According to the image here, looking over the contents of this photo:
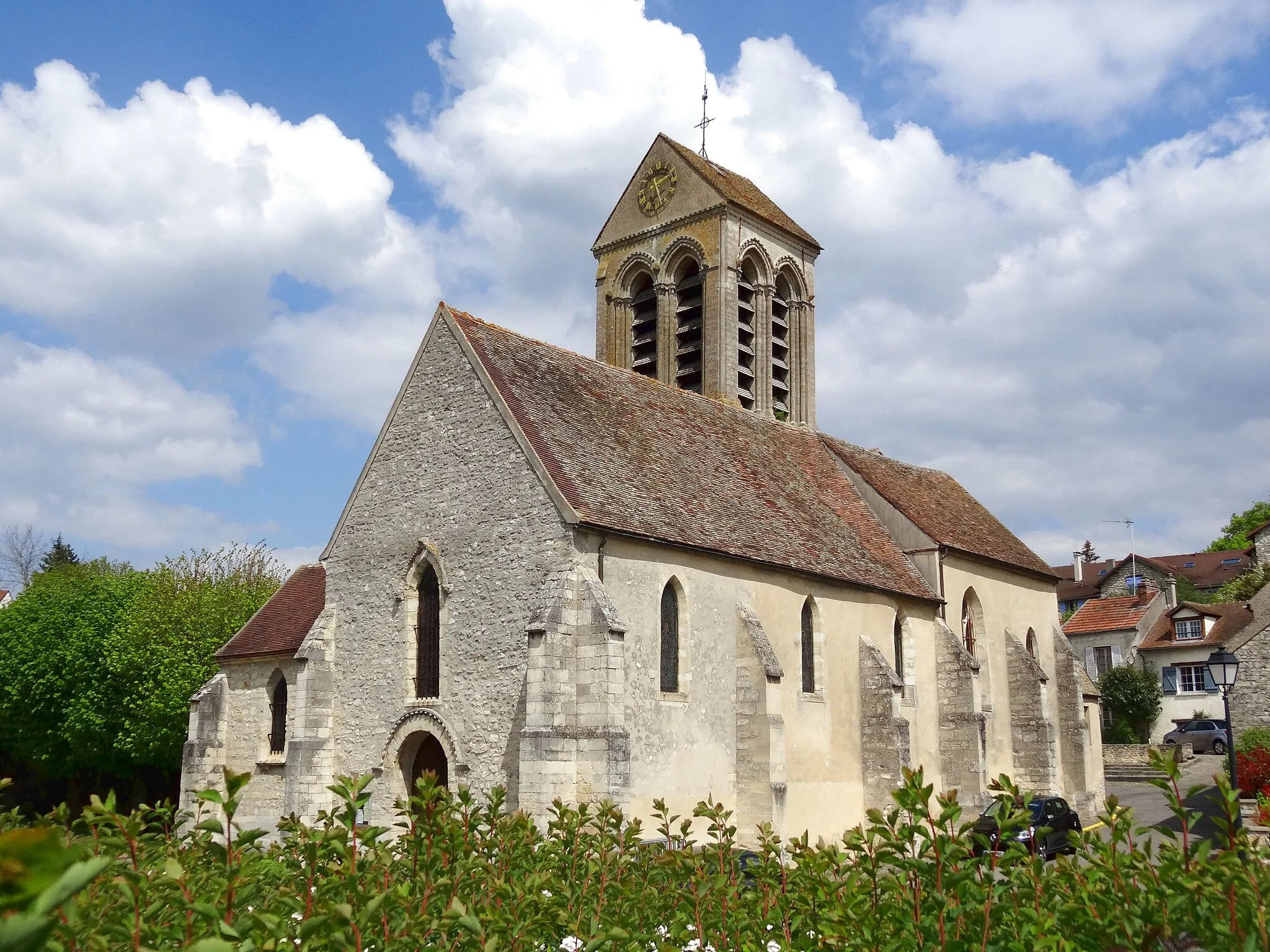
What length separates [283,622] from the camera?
26812 mm

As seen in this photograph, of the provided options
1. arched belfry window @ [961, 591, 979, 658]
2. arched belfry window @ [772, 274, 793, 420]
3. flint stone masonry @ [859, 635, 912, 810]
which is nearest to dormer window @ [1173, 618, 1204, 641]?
arched belfry window @ [961, 591, 979, 658]

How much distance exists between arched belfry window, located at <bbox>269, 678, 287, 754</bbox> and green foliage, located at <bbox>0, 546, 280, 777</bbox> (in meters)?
7.24

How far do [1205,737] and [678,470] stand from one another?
29007 mm

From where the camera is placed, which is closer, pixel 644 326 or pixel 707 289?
pixel 707 289

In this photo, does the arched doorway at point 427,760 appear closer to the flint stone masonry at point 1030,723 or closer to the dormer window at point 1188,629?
the flint stone masonry at point 1030,723

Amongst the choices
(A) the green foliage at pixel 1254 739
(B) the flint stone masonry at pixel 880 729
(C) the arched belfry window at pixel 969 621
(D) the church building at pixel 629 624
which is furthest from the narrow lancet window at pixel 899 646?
(A) the green foliage at pixel 1254 739

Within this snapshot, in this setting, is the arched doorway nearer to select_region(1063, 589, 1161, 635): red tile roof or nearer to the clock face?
the clock face

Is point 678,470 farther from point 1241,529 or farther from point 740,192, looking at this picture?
point 1241,529

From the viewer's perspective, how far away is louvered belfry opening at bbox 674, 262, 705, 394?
1220 inches

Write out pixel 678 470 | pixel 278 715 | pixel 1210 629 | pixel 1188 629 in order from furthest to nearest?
pixel 1188 629, pixel 1210 629, pixel 278 715, pixel 678 470

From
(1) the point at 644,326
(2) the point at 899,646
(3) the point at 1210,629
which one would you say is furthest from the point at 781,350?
(3) the point at 1210,629

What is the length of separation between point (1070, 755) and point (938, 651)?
7.04 m

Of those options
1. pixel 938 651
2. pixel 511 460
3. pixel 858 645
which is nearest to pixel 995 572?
pixel 938 651

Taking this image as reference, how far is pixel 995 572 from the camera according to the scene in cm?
3022
